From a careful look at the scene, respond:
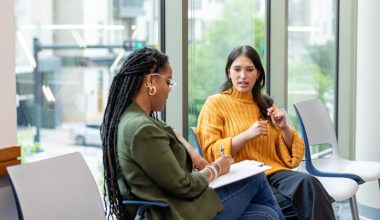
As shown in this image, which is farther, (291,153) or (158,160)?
(291,153)

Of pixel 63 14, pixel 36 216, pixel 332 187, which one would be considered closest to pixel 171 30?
pixel 63 14

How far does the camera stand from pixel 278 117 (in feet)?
9.45

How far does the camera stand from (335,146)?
12.2 ft

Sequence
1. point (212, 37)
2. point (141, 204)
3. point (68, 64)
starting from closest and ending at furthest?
point (141, 204), point (68, 64), point (212, 37)

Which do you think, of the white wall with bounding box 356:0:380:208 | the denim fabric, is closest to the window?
the white wall with bounding box 356:0:380:208

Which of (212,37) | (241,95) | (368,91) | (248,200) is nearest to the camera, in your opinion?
(248,200)

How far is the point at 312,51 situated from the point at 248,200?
274cm

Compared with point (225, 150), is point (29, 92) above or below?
above

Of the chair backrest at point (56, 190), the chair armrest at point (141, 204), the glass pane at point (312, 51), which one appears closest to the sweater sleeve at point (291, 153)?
the chair armrest at point (141, 204)

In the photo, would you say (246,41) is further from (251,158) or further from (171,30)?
(251,158)

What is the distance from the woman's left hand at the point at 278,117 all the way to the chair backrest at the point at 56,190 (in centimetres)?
120

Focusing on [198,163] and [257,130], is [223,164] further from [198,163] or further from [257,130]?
[257,130]

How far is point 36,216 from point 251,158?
138cm

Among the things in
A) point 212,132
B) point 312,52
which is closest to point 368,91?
point 312,52
